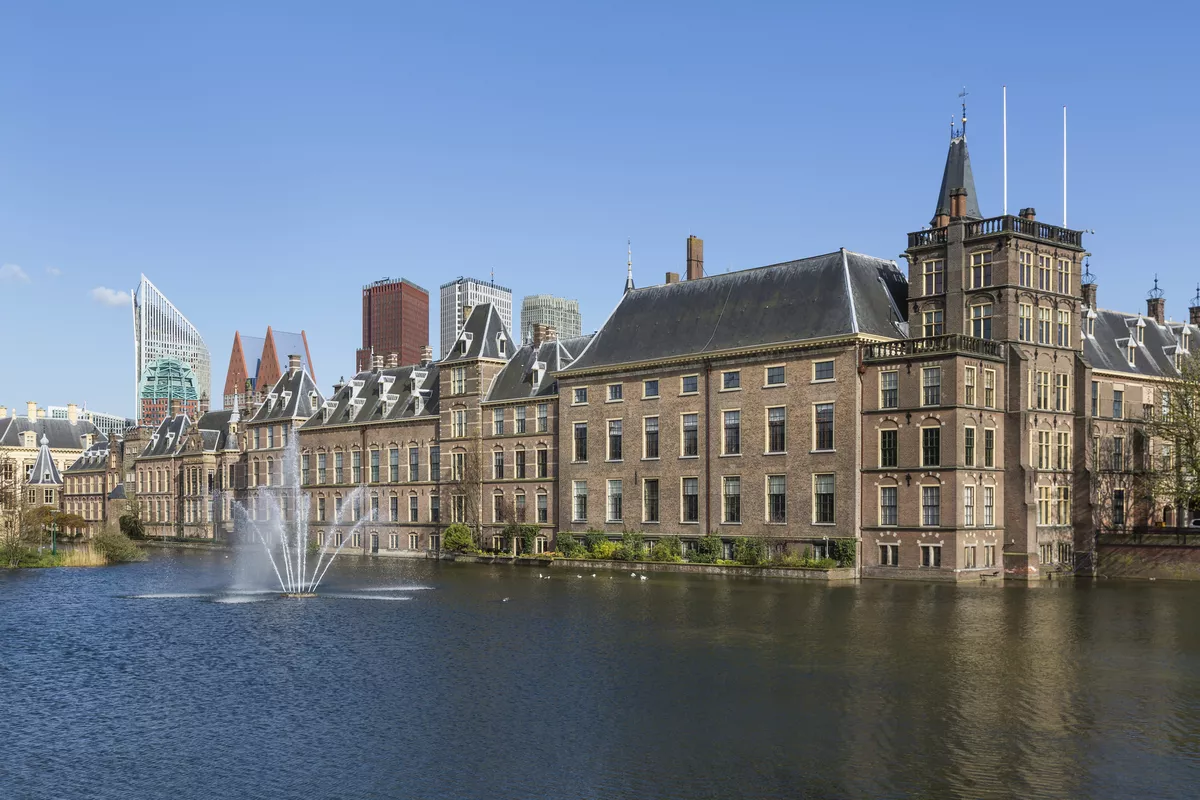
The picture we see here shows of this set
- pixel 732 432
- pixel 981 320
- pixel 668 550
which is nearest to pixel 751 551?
pixel 668 550

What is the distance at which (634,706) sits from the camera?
87.2 feet

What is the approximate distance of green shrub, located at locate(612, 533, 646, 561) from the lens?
69.2 metres

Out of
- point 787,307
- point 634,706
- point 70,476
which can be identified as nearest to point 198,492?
point 70,476

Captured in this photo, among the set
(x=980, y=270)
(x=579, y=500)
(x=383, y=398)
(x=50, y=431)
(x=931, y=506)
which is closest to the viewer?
(x=931, y=506)

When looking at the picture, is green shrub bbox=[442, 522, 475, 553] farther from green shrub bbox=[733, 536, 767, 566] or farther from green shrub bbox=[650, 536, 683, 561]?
green shrub bbox=[733, 536, 767, 566]

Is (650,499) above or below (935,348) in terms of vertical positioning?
below

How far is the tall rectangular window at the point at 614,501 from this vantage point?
73500mm

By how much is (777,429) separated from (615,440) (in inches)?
507

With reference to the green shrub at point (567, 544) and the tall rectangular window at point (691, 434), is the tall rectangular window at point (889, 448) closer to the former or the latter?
the tall rectangular window at point (691, 434)

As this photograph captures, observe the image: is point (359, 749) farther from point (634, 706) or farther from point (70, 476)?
point (70, 476)

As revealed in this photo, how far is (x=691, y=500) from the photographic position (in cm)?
6894

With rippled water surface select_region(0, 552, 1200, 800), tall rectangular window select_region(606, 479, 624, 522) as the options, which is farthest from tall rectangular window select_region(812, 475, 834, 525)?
tall rectangular window select_region(606, 479, 624, 522)

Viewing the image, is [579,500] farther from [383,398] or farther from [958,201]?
[958,201]

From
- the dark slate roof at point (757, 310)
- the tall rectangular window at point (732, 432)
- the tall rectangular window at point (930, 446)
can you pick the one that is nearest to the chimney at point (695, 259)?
the dark slate roof at point (757, 310)
